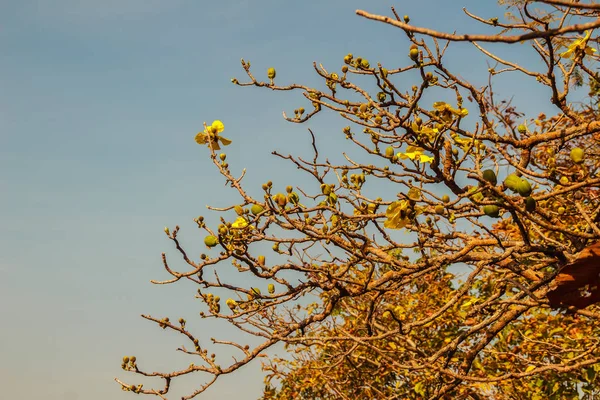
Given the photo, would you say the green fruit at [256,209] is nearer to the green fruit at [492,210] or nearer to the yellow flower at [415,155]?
the yellow flower at [415,155]

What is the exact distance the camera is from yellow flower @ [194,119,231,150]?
3428 mm

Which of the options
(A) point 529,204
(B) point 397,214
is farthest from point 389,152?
(A) point 529,204

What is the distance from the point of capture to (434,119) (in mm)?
3396

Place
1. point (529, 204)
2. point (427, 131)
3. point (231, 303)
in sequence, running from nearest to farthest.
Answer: point (529, 204)
point (427, 131)
point (231, 303)

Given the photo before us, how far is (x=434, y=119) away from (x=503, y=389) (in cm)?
512

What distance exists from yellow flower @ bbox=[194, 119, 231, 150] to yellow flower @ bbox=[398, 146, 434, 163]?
0.96 m

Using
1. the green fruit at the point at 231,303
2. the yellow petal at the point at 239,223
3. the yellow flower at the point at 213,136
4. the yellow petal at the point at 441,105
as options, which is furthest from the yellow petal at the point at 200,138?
the yellow petal at the point at 441,105

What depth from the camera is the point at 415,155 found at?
3139 millimetres

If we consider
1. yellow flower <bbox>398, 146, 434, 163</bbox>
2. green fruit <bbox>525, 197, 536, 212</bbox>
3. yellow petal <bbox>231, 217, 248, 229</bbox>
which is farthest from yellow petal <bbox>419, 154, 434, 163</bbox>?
yellow petal <bbox>231, 217, 248, 229</bbox>

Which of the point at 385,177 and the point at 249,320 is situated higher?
the point at 385,177

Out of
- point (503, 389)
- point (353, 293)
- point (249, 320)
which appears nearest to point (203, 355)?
point (249, 320)

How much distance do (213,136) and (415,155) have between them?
3.61 feet

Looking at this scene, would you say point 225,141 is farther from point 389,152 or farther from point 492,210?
point 492,210

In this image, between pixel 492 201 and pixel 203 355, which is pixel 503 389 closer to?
pixel 203 355
